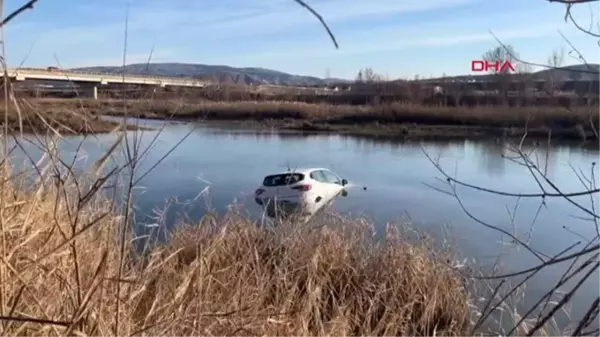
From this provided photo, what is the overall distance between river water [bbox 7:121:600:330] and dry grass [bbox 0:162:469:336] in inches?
23.6

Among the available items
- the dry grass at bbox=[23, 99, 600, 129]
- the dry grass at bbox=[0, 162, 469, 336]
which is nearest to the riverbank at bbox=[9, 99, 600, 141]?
the dry grass at bbox=[23, 99, 600, 129]

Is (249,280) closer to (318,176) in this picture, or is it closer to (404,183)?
(318,176)

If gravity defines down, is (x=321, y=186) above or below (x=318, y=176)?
below

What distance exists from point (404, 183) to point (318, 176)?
172 inches

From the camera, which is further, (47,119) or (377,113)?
(377,113)

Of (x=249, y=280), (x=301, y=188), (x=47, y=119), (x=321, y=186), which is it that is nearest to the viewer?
(x=47, y=119)

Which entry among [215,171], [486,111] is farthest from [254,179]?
[486,111]

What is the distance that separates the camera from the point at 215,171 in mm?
18438

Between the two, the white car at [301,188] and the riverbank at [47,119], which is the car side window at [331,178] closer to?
the white car at [301,188]

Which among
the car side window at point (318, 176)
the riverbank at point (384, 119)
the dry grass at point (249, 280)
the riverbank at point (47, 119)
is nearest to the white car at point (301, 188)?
the car side window at point (318, 176)

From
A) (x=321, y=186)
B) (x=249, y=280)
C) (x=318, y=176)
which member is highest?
(x=249, y=280)

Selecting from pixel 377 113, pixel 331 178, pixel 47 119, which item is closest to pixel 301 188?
pixel 331 178

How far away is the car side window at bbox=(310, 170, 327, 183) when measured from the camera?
1400cm

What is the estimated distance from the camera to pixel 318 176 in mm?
14227
